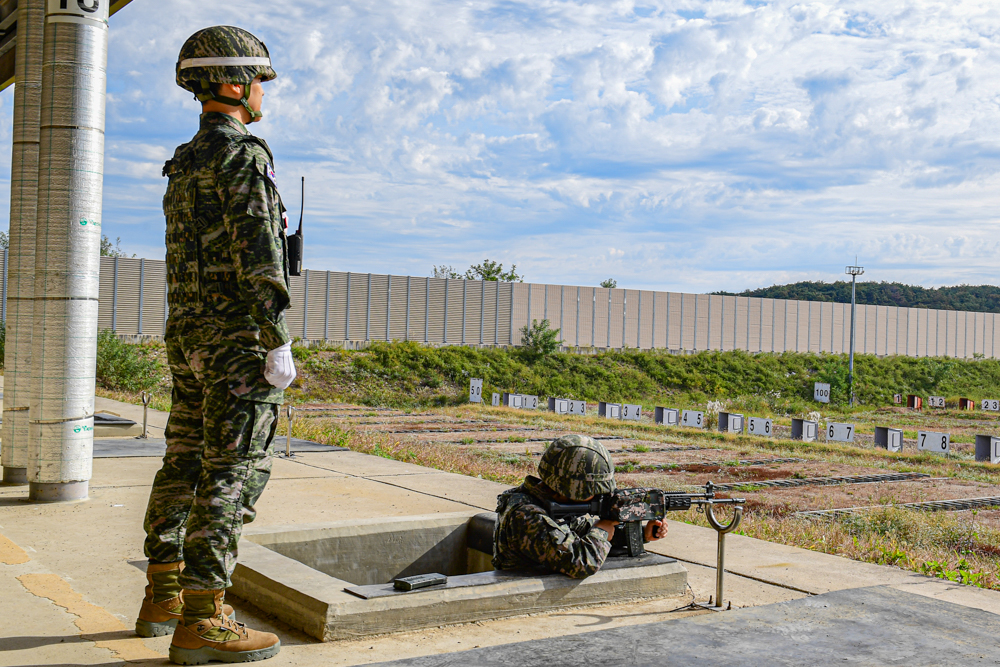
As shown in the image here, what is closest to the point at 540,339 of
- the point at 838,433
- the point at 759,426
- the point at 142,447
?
the point at 759,426

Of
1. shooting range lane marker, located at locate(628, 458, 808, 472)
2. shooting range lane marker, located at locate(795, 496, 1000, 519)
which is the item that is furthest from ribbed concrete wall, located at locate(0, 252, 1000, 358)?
shooting range lane marker, located at locate(795, 496, 1000, 519)

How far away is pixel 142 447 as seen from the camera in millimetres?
10961

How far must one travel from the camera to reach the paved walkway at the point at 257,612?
3734 millimetres

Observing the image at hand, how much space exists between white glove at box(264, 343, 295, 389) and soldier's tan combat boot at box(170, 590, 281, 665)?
0.86m

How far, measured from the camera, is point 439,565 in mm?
5461

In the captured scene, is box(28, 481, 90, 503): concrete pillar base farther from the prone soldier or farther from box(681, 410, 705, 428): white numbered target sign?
box(681, 410, 705, 428): white numbered target sign

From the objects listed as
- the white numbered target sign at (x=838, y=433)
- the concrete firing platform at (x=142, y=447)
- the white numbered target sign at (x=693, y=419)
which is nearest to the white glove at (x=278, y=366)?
the concrete firing platform at (x=142, y=447)

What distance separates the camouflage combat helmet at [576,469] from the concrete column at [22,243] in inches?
182

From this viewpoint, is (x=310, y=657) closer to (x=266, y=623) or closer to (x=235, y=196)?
(x=266, y=623)

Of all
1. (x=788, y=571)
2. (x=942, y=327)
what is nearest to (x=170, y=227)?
(x=788, y=571)

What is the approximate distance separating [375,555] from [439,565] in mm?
434

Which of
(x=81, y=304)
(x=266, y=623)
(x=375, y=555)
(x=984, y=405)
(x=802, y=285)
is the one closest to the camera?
(x=266, y=623)

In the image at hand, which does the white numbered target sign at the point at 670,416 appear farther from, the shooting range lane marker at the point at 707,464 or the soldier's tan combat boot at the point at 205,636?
the soldier's tan combat boot at the point at 205,636

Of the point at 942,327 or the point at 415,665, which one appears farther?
the point at 942,327
